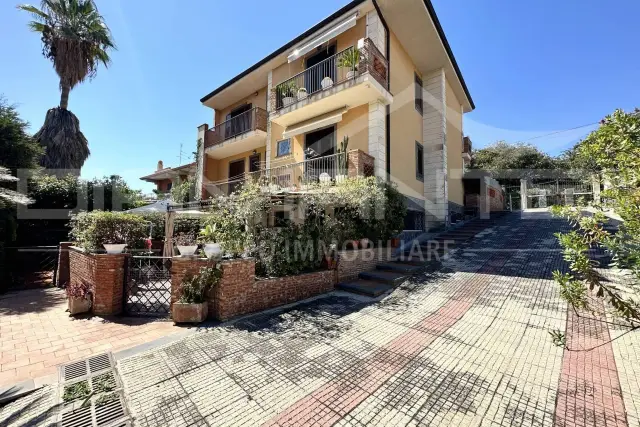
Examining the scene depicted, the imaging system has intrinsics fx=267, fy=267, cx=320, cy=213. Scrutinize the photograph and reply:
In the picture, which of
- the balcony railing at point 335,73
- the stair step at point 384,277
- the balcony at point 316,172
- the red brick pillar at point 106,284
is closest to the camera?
the red brick pillar at point 106,284


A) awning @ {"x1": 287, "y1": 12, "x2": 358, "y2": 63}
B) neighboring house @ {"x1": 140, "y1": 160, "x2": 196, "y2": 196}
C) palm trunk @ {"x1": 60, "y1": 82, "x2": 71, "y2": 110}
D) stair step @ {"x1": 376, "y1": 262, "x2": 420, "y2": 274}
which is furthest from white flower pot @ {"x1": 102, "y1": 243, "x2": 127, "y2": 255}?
neighboring house @ {"x1": 140, "y1": 160, "x2": 196, "y2": 196}

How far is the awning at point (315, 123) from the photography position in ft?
37.8

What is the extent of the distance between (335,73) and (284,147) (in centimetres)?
442

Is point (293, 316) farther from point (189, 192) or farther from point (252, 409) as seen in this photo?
point (189, 192)

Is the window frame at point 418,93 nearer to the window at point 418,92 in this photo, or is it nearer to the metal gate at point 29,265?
the window at point 418,92

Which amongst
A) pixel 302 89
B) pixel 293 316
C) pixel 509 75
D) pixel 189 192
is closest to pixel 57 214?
pixel 189 192

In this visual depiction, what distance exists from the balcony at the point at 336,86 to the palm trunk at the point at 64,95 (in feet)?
48.8

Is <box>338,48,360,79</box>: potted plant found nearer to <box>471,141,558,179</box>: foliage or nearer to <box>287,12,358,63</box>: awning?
<box>287,12,358,63</box>: awning

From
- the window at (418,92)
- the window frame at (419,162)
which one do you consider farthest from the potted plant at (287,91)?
the window frame at (419,162)

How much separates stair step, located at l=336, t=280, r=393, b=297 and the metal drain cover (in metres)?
5.32

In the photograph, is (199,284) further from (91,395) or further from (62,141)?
(62,141)

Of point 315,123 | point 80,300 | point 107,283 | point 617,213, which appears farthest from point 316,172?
point 617,213

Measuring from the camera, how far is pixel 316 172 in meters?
11.9

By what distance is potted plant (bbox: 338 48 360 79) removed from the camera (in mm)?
10125
